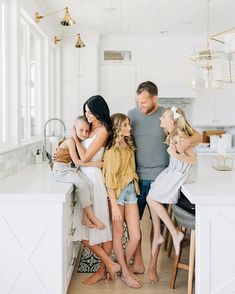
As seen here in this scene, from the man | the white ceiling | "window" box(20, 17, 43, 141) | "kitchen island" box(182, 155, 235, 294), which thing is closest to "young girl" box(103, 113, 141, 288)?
the man

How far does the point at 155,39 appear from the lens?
5969 mm

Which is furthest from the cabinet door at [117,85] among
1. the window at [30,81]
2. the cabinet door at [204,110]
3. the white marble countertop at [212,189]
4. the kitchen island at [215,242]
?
the kitchen island at [215,242]

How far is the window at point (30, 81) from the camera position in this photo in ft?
12.4

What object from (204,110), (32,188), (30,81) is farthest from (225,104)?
(32,188)

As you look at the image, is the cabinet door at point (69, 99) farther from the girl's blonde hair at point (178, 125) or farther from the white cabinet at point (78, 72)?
the girl's blonde hair at point (178, 125)

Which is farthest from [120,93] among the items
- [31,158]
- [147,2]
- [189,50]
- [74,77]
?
[31,158]

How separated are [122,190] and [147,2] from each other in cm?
249

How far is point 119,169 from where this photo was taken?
107 inches

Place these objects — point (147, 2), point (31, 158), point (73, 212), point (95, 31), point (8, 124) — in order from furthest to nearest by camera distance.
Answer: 1. point (95, 31)
2. point (147, 2)
3. point (31, 158)
4. point (8, 124)
5. point (73, 212)

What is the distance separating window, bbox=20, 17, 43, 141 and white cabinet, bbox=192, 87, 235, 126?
280 cm

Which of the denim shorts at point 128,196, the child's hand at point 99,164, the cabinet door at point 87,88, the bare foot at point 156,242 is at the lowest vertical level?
the bare foot at point 156,242

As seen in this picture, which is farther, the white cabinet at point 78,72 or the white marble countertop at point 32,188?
the white cabinet at point 78,72

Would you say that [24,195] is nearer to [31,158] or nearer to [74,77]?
[31,158]

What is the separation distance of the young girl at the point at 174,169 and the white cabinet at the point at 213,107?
3.66 metres
